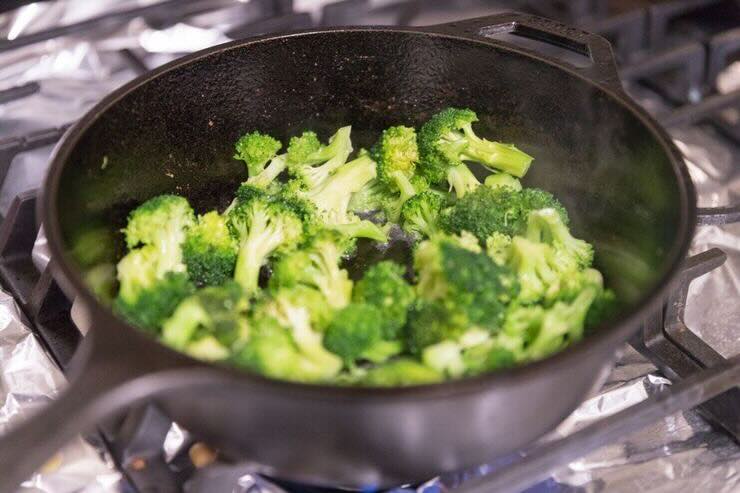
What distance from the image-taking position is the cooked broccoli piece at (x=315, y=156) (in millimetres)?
1301

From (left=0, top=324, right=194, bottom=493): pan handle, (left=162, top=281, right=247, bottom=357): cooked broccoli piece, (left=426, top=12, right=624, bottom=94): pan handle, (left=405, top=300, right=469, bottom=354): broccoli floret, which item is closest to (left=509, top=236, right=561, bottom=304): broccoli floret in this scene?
(left=405, top=300, right=469, bottom=354): broccoli floret

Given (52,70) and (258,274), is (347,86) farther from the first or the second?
(52,70)

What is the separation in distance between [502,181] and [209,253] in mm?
453

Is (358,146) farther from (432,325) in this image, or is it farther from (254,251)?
(432,325)

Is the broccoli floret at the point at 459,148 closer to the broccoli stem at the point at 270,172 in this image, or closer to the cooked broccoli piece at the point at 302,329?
the broccoli stem at the point at 270,172

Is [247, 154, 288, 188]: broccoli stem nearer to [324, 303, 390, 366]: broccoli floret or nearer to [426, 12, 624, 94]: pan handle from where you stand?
[426, 12, 624, 94]: pan handle

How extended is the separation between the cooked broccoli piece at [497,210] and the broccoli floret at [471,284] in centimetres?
17

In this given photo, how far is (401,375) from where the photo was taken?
Answer: 86 cm

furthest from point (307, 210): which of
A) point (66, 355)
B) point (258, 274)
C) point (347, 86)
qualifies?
point (66, 355)

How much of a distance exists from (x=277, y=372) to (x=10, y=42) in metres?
1.17

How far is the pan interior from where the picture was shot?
1.10 metres

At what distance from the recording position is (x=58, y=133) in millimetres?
1433

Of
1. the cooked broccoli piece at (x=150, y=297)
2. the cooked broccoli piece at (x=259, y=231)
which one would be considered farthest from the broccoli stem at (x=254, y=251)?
the cooked broccoli piece at (x=150, y=297)

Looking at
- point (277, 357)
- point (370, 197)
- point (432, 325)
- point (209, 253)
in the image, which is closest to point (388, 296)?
point (432, 325)
